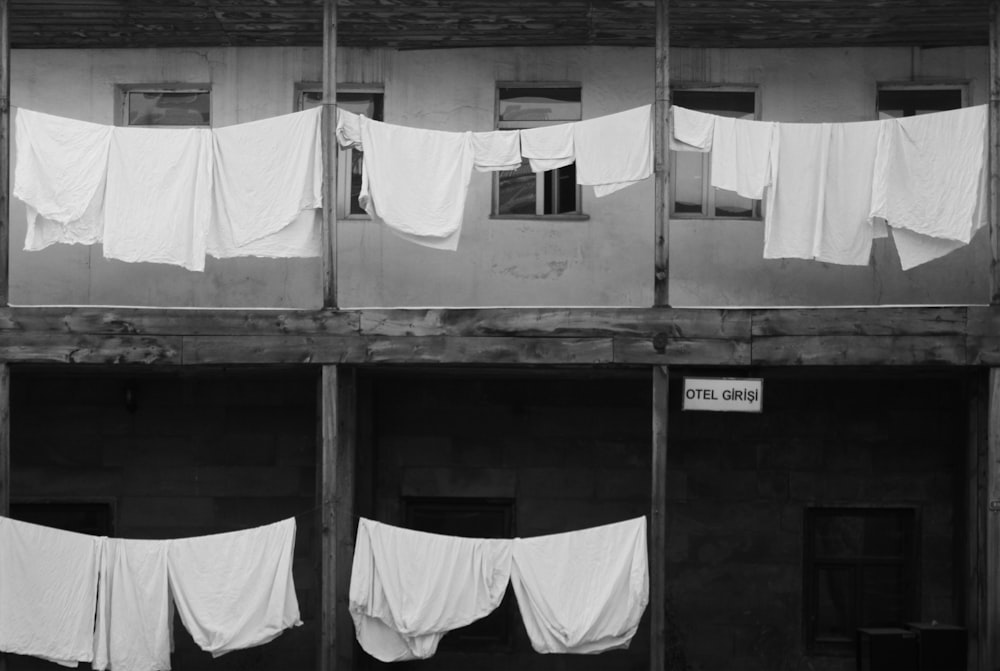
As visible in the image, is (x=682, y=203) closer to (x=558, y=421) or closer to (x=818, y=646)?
(x=558, y=421)

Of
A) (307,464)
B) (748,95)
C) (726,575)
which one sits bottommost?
(726,575)

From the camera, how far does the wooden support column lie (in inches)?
515

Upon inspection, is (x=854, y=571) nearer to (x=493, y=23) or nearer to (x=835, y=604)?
(x=835, y=604)

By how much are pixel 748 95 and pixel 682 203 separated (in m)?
1.46

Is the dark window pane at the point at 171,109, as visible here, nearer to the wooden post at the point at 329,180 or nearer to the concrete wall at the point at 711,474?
the wooden post at the point at 329,180

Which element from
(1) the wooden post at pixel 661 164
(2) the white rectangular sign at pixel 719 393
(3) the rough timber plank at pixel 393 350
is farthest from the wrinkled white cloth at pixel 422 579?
(1) the wooden post at pixel 661 164

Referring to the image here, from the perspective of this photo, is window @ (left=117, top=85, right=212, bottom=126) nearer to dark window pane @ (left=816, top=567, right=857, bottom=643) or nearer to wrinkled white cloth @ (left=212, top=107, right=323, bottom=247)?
wrinkled white cloth @ (left=212, top=107, right=323, bottom=247)

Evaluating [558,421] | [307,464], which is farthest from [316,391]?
[558,421]

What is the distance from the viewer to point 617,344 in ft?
43.4

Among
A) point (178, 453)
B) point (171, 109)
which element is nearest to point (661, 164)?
point (171, 109)

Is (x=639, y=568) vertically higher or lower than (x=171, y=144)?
lower

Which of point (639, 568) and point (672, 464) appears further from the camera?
point (672, 464)

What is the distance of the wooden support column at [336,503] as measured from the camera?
42.9ft

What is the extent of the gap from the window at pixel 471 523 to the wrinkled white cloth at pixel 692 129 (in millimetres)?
4922
